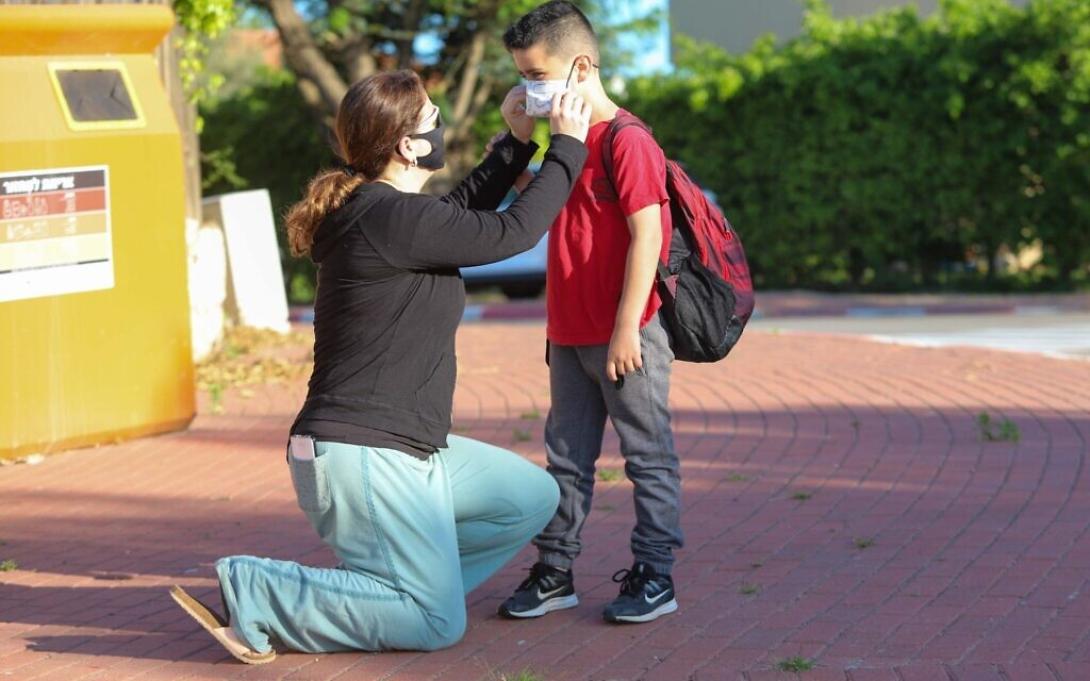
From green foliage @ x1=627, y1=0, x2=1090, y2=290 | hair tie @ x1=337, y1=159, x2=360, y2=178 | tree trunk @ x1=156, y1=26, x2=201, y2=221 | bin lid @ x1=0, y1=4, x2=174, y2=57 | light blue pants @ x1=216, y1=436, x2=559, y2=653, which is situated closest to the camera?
light blue pants @ x1=216, y1=436, x2=559, y2=653

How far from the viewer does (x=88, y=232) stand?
290 inches

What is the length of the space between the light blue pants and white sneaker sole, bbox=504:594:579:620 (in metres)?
0.31

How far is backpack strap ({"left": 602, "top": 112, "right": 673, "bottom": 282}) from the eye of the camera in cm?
429

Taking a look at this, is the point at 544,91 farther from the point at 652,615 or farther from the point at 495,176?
the point at 652,615

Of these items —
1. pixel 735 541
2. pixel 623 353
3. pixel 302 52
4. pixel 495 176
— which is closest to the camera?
pixel 623 353

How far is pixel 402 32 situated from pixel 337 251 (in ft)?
55.5

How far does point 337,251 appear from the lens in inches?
164

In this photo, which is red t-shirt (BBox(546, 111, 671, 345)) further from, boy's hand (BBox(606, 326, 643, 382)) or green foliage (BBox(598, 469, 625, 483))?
green foliage (BBox(598, 469, 625, 483))

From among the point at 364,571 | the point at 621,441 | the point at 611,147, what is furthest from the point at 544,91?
the point at 364,571

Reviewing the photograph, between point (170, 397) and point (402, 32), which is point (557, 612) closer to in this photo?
point (170, 397)

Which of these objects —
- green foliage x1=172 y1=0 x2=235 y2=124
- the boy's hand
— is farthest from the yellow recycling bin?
the boy's hand

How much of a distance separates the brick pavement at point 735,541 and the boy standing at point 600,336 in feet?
0.54

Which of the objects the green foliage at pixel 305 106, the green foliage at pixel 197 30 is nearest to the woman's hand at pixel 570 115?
the green foliage at pixel 197 30

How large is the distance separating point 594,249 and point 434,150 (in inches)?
20.7
